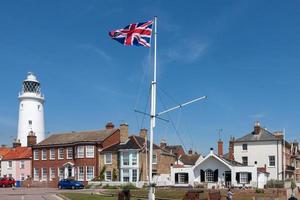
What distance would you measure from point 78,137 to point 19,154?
13.4 metres

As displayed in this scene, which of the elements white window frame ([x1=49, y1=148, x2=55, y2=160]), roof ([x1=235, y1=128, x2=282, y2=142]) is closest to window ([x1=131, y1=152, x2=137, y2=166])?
white window frame ([x1=49, y1=148, x2=55, y2=160])

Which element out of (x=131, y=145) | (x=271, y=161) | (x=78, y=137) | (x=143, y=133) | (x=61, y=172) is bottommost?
(x=61, y=172)

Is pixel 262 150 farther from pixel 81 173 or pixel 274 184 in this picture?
pixel 81 173

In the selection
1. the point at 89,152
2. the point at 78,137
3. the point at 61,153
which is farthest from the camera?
the point at 78,137

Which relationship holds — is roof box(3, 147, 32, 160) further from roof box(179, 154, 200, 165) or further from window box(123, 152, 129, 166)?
roof box(179, 154, 200, 165)

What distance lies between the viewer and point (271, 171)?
7638 cm

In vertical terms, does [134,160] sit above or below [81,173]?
above

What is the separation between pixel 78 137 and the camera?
256ft

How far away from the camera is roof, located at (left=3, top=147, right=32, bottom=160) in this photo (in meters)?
83.9

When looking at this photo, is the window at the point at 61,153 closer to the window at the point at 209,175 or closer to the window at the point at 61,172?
the window at the point at 61,172

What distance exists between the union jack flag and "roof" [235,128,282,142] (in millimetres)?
53188

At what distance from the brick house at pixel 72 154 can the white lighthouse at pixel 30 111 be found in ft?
36.4

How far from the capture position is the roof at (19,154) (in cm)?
8394

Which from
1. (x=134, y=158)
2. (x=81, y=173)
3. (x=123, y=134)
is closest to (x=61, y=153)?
(x=81, y=173)
